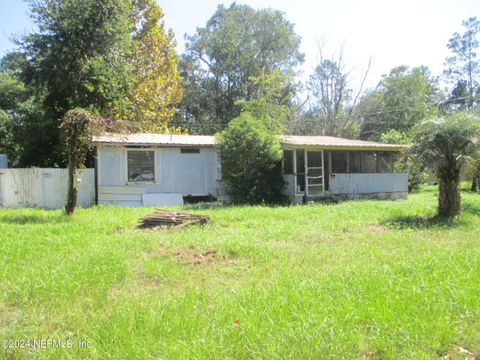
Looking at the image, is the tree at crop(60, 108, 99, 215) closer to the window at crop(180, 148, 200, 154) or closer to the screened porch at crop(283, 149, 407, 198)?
the window at crop(180, 148, 200, 154)

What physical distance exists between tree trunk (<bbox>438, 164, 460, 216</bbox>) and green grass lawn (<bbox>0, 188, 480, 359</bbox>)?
2.17 m

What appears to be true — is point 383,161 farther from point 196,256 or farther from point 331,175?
point 196,256

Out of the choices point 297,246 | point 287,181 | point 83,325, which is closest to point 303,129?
point 287,181

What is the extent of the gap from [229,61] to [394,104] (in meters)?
16.3

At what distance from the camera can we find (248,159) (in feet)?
51.2

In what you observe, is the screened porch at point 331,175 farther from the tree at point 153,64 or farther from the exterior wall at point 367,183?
the tree at point 153,64

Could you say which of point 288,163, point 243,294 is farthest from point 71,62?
point 243,294

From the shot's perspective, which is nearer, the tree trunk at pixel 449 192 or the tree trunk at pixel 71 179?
the tree trunk at pixel 449 192

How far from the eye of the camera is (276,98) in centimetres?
3603

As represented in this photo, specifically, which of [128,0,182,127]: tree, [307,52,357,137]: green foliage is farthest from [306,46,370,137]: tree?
[128,0,182,127]: tree

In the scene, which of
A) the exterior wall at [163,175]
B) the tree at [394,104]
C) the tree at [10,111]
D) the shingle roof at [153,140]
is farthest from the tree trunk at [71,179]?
the tree at [394,104]

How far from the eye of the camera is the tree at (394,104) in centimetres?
3759

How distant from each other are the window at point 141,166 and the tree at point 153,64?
332 inches

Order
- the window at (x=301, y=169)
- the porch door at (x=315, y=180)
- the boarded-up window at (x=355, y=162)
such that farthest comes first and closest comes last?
1. the boarded-up window at (x=355, y=162)
2. the window at (x=301, y=169)
3. the porch door at (x=315, y=180)
